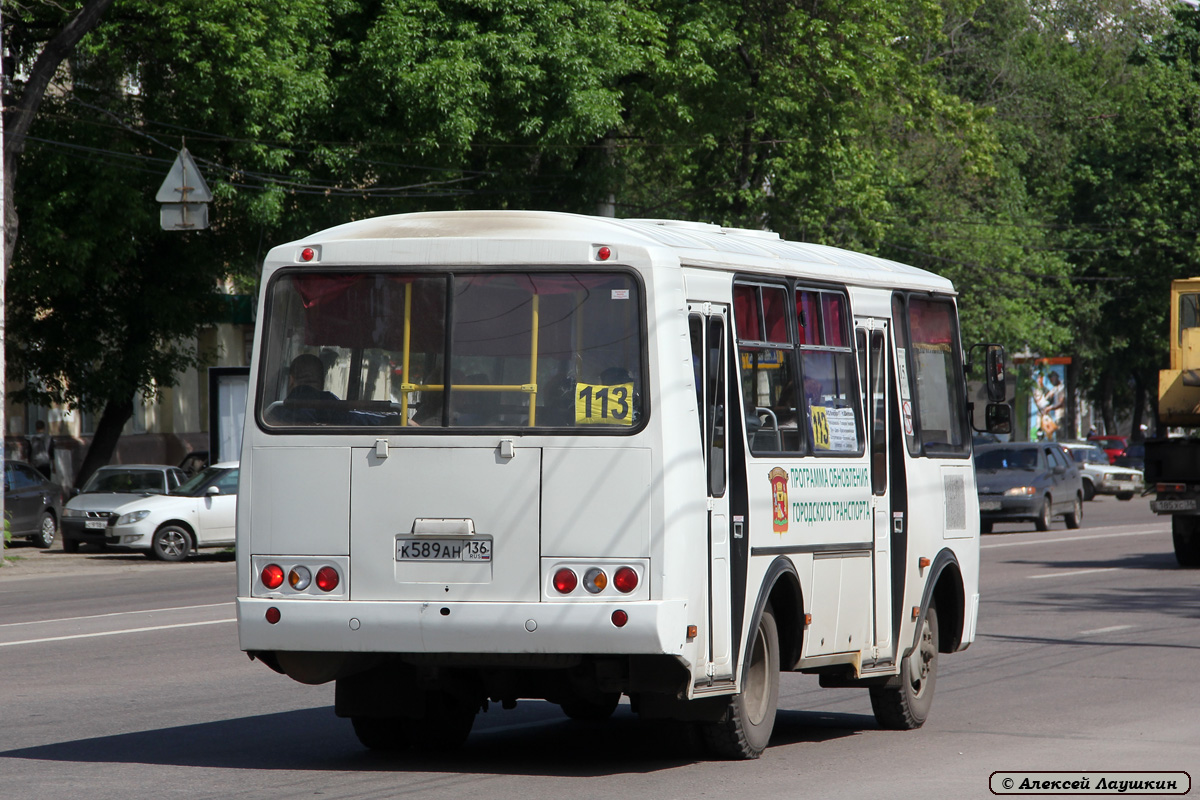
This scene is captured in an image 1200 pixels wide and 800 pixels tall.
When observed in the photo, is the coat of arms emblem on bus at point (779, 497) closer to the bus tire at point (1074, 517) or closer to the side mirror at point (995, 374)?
the side mirror at point (995, 374)

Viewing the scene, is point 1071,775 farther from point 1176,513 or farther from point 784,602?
point 1176,513

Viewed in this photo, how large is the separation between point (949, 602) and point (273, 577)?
183 inches

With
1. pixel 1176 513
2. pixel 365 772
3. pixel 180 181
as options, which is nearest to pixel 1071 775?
pixel 365 772

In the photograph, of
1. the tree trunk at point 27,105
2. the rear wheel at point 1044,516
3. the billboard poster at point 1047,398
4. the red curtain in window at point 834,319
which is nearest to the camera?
the red curtain in window at point 834,319

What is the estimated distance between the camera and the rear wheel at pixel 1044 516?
32.8m

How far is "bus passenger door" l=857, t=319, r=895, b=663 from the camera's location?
9.75 meters

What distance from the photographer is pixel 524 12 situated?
1155 inches

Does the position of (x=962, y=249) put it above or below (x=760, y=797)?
above

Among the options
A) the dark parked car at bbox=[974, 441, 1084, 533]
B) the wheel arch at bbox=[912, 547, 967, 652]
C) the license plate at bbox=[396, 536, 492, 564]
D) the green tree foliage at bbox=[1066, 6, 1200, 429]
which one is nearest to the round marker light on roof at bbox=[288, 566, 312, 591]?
the license plate at bbox=[396, 536, 492, 564]

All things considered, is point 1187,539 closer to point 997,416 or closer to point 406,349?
point 997,416

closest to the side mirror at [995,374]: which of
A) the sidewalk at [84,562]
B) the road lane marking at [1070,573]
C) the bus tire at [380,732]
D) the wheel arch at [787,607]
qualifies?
the wheel arch at [787,607]

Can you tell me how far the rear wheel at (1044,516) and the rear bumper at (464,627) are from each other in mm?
26295

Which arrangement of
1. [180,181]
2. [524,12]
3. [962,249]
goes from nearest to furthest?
[180,181], [524,12], [962,249]

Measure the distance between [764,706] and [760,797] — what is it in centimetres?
119
